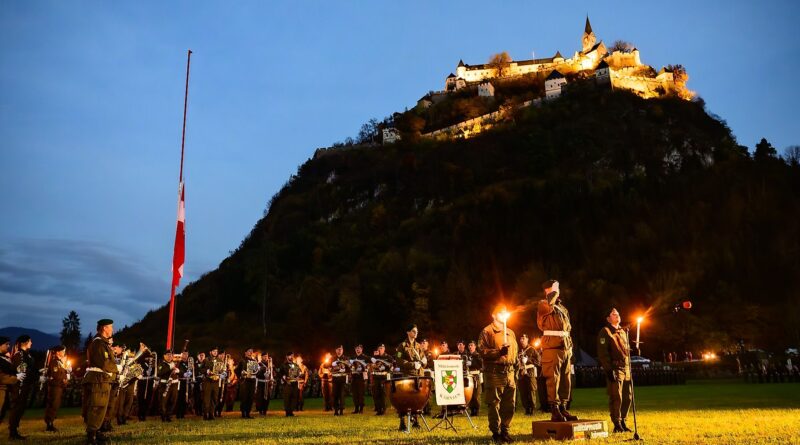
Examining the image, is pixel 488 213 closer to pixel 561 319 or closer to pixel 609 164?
pixel 609 164

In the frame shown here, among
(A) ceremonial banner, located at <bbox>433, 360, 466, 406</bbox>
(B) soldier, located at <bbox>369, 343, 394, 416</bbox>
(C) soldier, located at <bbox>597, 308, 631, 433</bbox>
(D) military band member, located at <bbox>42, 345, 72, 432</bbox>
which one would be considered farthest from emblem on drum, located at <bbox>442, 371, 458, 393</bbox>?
(D) military band member, located at <bbox>42, 345, 72, 432</bbox>

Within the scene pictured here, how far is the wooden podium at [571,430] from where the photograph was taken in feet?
31.4

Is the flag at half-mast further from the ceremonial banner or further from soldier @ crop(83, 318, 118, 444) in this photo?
the ceremonial banner

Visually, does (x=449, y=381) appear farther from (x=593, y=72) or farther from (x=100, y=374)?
(x=593, y=72)

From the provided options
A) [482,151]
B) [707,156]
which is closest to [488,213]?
[482,151]

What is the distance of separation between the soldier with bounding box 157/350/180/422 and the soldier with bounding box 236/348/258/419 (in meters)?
2.03

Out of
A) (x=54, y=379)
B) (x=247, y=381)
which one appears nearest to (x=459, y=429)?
(x=247, y=381)

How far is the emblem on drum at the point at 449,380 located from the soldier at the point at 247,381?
912 cm

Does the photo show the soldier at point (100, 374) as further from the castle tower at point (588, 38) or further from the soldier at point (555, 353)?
the castle tower at point (588, 38)

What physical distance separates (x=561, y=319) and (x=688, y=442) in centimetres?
263

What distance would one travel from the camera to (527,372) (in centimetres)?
1761

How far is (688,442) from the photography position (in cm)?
933

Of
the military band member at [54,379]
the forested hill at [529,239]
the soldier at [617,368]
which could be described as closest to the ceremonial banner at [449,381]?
the soldier at [617,368]

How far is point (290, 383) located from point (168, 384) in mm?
3752
